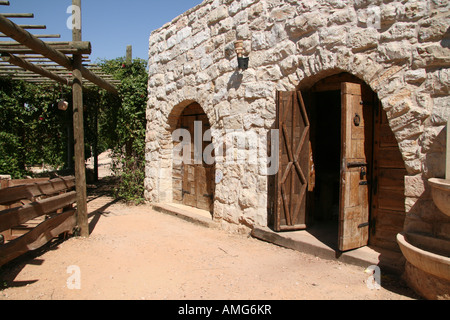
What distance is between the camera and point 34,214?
3635 millimetres

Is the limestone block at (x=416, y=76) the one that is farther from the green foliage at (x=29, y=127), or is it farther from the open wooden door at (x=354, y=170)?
the green foliage at (x=29, y=127)

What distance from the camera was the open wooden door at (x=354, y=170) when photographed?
134 inches

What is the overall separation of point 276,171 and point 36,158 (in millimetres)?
6866

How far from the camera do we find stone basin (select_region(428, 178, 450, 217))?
2490 mm

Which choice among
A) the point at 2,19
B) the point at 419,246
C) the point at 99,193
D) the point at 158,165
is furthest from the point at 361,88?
the point at 99,193

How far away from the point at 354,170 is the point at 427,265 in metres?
1.19

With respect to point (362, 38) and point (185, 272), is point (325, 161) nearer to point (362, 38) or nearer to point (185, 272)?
point (362, 38)

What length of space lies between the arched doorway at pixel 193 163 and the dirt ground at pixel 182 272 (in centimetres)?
136

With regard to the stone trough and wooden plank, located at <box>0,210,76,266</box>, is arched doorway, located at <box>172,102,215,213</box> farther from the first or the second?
the stone trough

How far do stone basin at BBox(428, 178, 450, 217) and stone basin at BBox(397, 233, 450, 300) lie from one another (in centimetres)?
37

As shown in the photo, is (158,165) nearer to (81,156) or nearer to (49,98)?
(81,156)

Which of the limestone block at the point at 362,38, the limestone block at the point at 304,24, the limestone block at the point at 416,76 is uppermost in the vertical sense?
the limestone block at the point at 304,24
